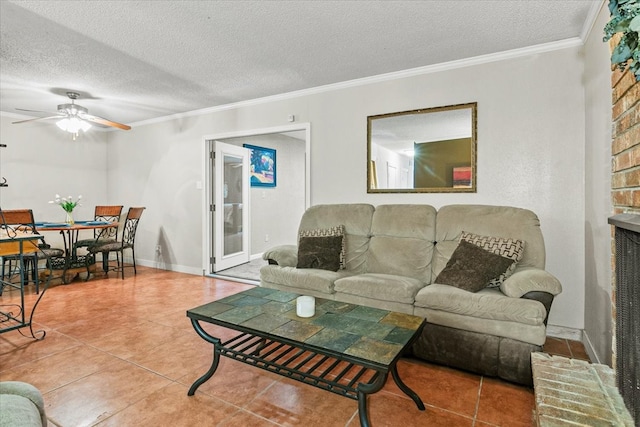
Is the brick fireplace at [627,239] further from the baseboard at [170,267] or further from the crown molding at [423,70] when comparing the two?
the baseboard at [170,267]

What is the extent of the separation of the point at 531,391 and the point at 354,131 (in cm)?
271

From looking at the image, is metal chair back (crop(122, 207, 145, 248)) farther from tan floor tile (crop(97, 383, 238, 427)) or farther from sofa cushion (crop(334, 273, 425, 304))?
sofa cushion (crop(334, 273, 425, 304))

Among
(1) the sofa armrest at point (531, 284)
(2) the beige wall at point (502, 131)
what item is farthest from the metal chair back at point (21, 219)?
(1) the sofa armrest at point (531, 284)

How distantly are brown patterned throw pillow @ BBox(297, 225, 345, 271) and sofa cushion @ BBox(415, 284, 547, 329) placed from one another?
0.94 m

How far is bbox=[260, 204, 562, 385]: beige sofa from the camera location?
1949 millimetres

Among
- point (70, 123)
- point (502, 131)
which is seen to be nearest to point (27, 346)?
point (70, 123)

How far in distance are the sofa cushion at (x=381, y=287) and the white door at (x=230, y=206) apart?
9.38ft

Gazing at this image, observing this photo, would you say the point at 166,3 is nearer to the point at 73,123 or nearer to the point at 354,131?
the point at 354,131

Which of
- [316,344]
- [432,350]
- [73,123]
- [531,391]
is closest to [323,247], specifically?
[432,350]

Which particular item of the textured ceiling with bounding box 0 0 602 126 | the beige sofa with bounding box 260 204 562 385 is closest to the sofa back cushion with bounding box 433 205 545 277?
the beige sofa with bounding box 260 204 562 385

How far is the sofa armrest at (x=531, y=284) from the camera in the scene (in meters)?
1.96

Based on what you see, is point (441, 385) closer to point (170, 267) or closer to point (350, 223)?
point (350, 223)

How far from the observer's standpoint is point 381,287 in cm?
239

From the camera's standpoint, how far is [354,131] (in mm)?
3566
